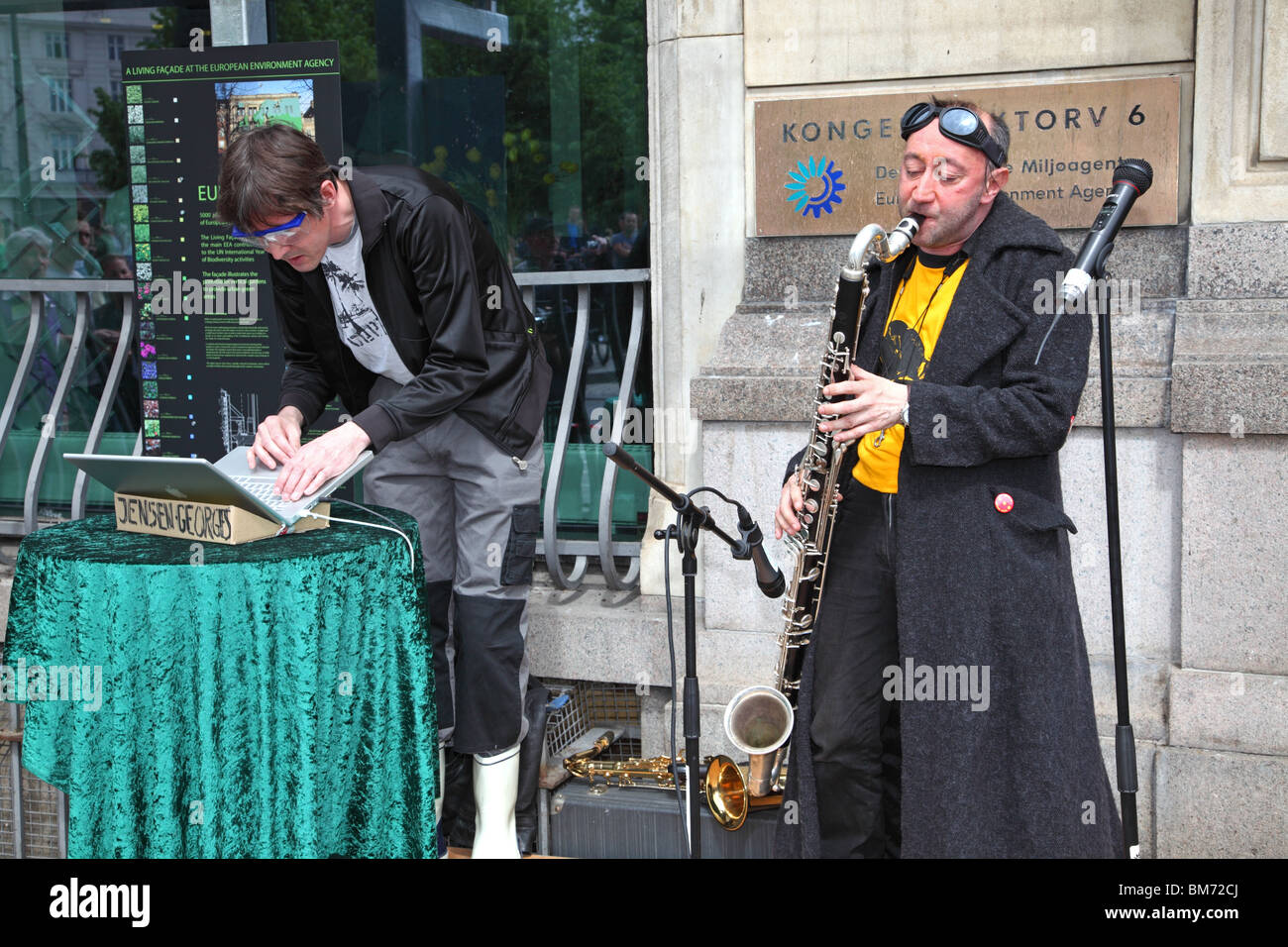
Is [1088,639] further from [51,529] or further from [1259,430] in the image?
[51,529]

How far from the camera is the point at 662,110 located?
15.6 feet

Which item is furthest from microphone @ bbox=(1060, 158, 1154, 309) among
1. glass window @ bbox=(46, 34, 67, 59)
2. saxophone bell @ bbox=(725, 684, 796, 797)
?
glass window @ bbox=(46, 34, 67, 59)

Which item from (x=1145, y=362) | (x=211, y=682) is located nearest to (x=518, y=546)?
(x=211, y=682)

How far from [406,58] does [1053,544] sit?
3.85 m

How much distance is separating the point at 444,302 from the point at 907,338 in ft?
4.02

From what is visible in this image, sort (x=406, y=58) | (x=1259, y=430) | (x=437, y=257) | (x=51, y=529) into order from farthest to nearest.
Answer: (x=406, y=58) < (x=1259, y=430) < (x=437, y=257) < (x=51, y=529)

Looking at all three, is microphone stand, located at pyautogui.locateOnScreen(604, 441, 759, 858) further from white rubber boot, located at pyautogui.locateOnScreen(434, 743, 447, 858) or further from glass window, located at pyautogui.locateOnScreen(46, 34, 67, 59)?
glass window, located at pyautogui.locateOnScreen(46, 34, 67, 59)

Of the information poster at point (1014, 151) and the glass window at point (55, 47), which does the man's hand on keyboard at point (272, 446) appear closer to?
the information poster at point (1014, 151)

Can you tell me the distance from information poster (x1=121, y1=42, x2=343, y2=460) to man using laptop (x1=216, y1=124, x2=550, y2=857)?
3.61 ft

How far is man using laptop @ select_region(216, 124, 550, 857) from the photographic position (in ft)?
10.8

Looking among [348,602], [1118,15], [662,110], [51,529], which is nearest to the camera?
[348,602]

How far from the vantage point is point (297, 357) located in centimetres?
390

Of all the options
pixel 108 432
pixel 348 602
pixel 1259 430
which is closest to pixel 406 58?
pixel 108 432

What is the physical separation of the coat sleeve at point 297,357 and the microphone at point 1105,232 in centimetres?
214
